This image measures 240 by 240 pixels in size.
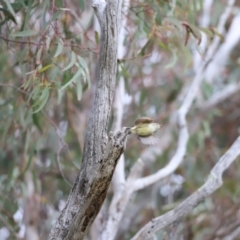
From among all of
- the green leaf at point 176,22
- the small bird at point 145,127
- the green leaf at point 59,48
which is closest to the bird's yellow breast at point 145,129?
the small bird at point 145,127

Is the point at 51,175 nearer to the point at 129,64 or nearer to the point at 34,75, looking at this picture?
the point at 129,64

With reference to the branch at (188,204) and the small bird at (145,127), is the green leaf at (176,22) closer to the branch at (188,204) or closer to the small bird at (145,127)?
the branch at (188,204)

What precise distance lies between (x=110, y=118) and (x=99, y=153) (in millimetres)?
1011

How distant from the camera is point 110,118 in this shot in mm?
2094

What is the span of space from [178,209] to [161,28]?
56cm

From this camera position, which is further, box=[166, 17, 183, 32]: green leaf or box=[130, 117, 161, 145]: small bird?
box=[166, 17, 183, 32]: green leaf

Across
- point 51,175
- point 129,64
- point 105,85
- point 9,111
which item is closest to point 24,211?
point 51,175

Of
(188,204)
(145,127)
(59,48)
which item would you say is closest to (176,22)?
(59,48)

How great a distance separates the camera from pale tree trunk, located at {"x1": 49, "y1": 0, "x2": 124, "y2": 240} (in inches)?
42.6

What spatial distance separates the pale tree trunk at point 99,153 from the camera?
108 centimetres

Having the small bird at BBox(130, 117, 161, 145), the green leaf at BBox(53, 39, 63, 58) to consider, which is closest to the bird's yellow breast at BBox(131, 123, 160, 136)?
the small bird at BBox(130, 117, 161, 145)

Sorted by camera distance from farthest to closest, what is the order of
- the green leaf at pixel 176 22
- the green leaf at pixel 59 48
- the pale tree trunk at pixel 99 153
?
the green leaf at pixel 176 22 → the green leaf at pixel 59 48 → the pale tree trunk at pixel 99 153

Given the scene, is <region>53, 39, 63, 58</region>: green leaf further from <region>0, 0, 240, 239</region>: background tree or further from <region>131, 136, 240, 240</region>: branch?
<region>131, 136, 240, 240</region>: branch

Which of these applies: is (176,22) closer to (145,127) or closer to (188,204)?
(188,204)
